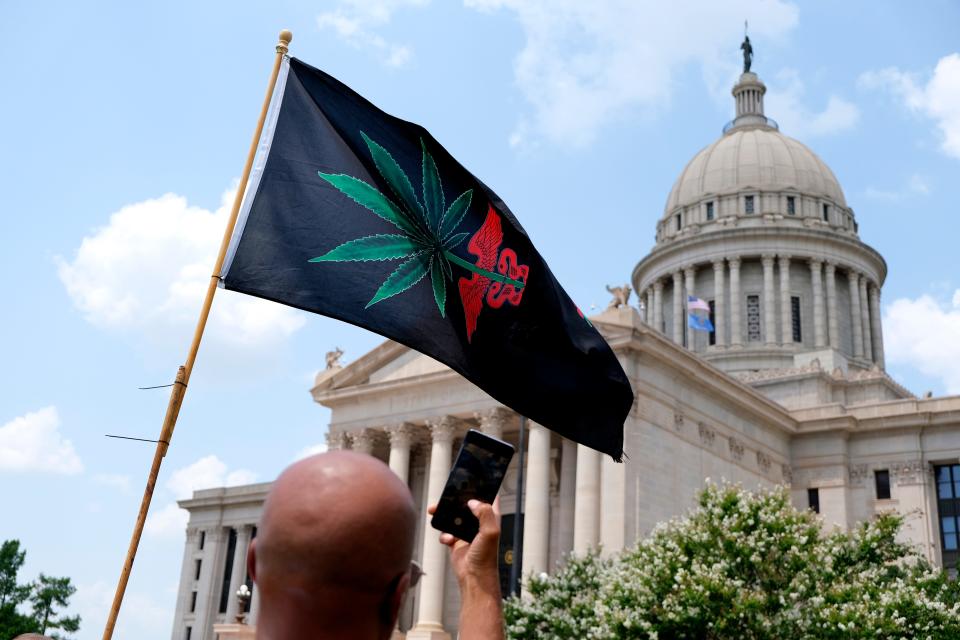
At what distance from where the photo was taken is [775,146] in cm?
7562

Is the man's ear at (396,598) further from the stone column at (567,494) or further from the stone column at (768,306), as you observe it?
the stone column at (768,306)

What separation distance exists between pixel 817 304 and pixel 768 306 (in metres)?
3.07

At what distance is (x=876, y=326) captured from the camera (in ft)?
236

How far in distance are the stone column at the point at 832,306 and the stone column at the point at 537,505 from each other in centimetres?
3229

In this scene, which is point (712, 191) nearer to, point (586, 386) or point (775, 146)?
point (775, 146)

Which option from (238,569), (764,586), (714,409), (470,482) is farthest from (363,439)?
(470,482)

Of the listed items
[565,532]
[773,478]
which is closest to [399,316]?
[565,532]

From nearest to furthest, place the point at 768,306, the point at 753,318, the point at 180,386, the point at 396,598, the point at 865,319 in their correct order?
the point at 396,598 → the point at 180,386 → the point at 768,306 → the point at 753,318 → the point at 865,319

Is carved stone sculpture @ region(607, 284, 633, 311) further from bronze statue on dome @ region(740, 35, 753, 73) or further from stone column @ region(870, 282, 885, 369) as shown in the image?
bronze statue on dome @ region(740, 35, 753, 73)

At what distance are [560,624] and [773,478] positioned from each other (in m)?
24.5

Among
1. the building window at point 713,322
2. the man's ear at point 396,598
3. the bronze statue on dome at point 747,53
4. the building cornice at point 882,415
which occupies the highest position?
the bronze statue on dome at point 747,53

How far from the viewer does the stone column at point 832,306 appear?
6756 cm

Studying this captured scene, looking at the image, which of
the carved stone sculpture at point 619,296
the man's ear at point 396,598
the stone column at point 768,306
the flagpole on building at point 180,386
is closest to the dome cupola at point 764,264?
the stone column at point 768,306

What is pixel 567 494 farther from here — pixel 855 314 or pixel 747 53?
pixel 747 53
